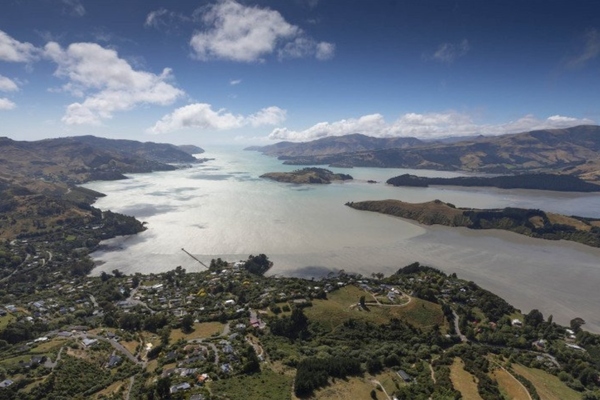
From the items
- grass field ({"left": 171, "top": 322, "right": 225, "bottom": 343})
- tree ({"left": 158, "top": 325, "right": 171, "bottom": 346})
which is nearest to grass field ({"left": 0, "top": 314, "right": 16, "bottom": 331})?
tree ({"left": 158, "top": 325, "right": 171, "bottom": 346})

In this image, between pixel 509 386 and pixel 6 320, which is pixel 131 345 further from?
pixel 509 386

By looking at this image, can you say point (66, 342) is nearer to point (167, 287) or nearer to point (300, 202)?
point (167, 287)

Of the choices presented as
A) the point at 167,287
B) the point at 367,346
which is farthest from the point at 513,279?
the point at 167,287

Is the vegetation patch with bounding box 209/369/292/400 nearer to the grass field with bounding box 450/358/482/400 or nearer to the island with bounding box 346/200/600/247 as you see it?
the grass field with bounding box 450/358/482/400

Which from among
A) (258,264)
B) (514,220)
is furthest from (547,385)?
(514,220)

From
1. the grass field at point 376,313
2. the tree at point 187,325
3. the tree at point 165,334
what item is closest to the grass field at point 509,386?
the grass field at point 376,313

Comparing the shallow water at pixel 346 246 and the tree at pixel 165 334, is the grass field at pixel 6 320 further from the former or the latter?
the shallow water at pixel 346 246
